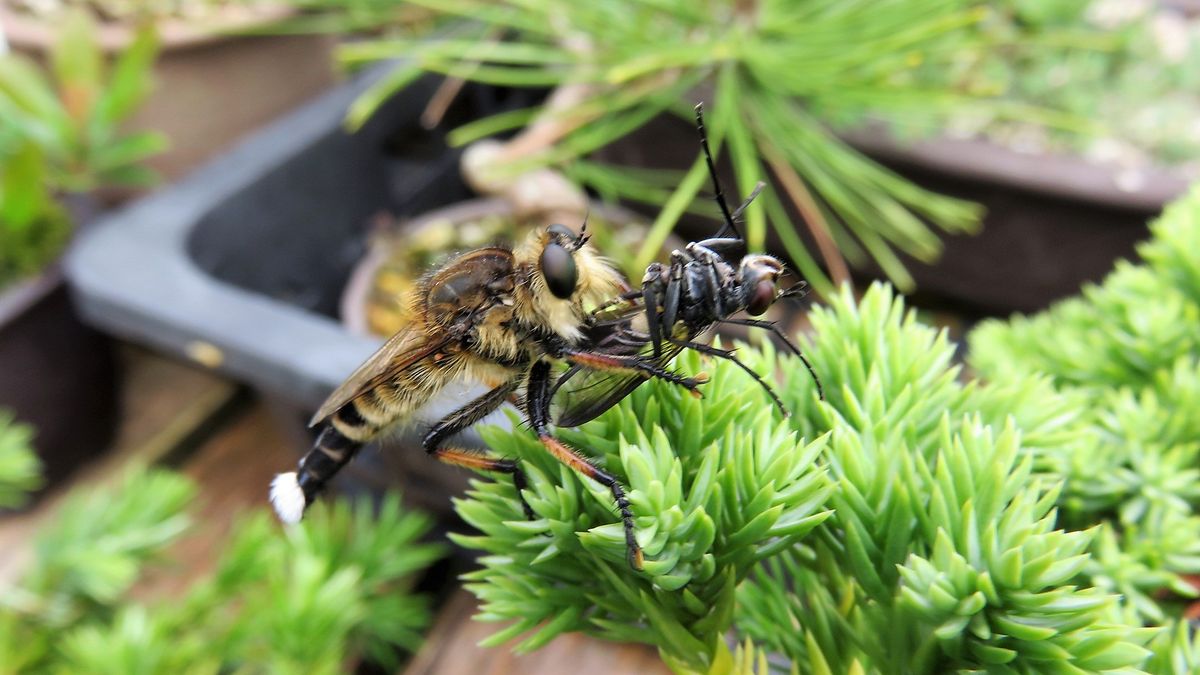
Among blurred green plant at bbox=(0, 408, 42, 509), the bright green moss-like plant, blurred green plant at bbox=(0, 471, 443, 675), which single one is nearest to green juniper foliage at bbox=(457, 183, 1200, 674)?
the bright green moss-like plant

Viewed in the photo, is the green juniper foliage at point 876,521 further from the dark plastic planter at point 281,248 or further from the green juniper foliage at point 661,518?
the dark plastic planter at point 281,248

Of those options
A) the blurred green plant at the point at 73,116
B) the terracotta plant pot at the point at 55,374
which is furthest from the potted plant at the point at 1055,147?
the terracotta plant pot at the point at 55,374

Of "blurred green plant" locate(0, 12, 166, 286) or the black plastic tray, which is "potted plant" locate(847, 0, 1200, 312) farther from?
"blurred green plant" locate(0, 12, 166, 286)

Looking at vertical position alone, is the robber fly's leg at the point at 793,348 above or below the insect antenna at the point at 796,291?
below

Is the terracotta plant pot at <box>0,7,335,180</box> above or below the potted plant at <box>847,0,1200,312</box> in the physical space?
below

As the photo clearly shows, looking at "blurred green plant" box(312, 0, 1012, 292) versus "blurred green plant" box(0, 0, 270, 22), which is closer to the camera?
"blurred green plant" box(312, 0, 1012, 292)

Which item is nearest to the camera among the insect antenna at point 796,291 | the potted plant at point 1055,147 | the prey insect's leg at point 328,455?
the insect antenna at point 796,291
